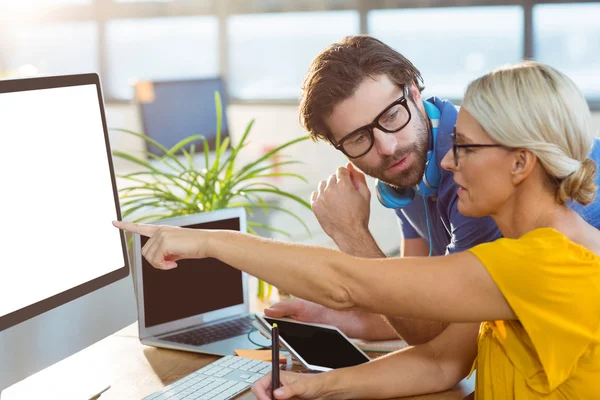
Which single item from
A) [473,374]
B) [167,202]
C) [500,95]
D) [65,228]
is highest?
[500,95]

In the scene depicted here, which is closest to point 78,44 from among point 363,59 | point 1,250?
point 363,59

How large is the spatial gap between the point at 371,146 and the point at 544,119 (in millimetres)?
537

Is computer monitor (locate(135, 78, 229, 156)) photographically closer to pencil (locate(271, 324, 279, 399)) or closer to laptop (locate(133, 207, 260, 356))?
laptop (locate(133, 207, 260, 356))

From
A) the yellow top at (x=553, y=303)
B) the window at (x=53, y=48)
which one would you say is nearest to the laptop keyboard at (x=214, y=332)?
the yellow top at (x=553, y=303)

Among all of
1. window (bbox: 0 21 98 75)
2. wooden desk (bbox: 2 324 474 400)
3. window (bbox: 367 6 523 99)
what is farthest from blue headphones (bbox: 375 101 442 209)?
window (bbox: 0 21 98 75)

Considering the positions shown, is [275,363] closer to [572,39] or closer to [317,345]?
[317,345]

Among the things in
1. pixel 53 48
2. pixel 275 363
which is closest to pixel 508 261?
pixel 275 363

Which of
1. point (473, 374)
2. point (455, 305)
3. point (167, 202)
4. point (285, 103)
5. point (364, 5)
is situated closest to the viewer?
point (455, 305)

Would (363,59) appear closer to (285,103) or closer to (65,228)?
(65,228)

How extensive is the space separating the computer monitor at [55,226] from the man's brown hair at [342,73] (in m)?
0.49

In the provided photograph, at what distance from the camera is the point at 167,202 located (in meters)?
2.05

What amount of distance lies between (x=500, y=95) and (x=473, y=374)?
566 millimetres

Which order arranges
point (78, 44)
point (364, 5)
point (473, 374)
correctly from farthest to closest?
point (78, 44), point (364, 5), point (473, 374)

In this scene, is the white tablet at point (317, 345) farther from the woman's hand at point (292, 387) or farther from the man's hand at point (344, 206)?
the man's hand at point (344, 206)
